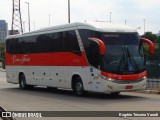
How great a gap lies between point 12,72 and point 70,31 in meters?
8.65

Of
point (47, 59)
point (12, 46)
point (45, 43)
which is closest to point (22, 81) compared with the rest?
point (12, 46)

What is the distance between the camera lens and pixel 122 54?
58.5 ft

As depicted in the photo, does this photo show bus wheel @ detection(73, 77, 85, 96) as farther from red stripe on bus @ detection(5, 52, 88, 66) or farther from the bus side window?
the bus side window

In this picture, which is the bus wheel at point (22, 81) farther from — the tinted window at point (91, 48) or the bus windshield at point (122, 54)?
the bus windshield at point (122, 54)

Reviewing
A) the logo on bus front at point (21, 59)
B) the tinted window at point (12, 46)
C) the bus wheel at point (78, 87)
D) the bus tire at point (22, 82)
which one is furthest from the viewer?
the tinted window at point (12, 46)

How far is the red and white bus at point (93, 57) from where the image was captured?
17.6 meters

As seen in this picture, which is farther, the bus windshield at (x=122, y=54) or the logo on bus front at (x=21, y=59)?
the logo on bus front at (x=21, y=59)

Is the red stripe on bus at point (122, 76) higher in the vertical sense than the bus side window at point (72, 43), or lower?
lower

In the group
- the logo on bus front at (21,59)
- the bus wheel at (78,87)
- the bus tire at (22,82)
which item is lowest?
the bus tire at (22,82)

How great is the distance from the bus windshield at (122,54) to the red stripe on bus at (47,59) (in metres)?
1.29

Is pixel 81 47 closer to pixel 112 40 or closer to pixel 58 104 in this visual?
pixel 112 40

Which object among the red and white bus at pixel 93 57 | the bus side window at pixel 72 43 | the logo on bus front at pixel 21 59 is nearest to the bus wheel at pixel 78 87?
the red and white bus at pixel 93 57

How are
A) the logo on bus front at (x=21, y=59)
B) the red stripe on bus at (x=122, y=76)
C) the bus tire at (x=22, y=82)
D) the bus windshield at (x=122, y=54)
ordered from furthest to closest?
the bus tire at (x=22, y=82)
the logo on bus front at (x=21, y=59)
the bus windshield at (x=122, y=54)
the red stripe on bus at (x=122, y=76)

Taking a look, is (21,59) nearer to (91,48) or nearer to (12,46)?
(12,46)
